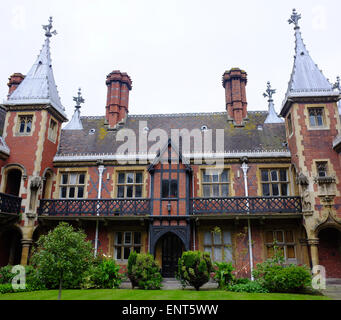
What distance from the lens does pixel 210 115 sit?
Result: 22.1 meters

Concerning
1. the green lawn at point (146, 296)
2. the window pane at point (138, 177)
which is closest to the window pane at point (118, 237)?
the window pane at point (138, 177)

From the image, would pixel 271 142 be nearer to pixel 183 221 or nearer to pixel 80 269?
pixel 183 221

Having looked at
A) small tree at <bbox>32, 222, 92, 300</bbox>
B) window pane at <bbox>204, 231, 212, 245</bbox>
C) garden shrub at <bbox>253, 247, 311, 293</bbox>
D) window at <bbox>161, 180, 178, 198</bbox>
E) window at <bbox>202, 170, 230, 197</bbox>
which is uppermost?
window at <bbox>202, 170, 230, 197</bbox>

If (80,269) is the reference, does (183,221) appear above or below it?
above

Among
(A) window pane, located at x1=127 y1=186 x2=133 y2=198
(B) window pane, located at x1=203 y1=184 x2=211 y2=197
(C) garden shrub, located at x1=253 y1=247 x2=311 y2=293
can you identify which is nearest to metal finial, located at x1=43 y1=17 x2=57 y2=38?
(A) window pane, located at x1=127 y1=186 x2=133 y2=198

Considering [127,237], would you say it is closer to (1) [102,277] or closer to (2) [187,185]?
(1) [102,277]

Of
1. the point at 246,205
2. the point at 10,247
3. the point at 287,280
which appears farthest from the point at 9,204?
the point at 287,280

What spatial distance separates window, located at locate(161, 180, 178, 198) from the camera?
16.5 m

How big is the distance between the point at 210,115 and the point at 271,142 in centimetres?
489

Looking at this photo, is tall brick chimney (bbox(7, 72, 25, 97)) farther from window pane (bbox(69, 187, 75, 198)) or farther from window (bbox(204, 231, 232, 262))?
window (bbox(204, 231, 232, 262))

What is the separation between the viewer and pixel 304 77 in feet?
58.8

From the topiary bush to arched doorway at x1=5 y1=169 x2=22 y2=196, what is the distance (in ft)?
36.5
